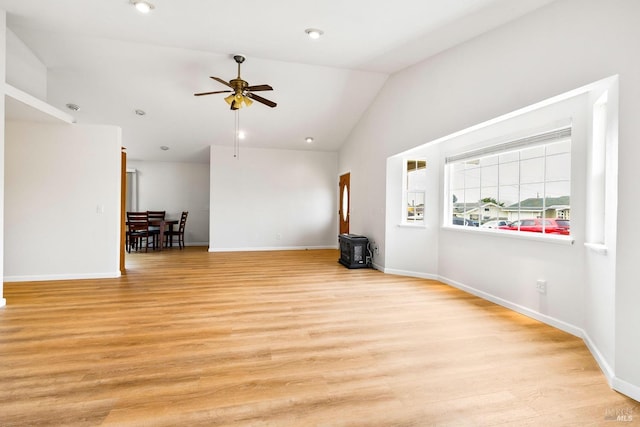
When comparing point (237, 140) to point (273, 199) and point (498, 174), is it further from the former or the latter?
point (498, 174)

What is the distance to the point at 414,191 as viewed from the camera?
5113 mm

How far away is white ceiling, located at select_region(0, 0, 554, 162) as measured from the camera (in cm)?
313

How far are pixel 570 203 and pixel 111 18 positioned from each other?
16.7 feet

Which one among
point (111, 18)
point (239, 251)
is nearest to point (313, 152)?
point (239, 251)

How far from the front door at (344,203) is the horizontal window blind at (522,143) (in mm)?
3652

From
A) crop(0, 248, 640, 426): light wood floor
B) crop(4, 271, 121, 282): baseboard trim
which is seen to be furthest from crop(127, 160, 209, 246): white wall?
crop(0, 248, 640, 426): light wood floor

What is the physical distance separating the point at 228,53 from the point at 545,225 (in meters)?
4.48

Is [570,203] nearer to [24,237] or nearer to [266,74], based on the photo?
[266,74]

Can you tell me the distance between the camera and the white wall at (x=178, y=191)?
8.91m

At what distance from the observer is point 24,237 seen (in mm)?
4555

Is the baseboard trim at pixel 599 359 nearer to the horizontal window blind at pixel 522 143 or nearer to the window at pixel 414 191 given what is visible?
the horizontal window blind at pixel 522 143

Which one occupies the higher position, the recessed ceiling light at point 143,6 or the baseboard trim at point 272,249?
the recessed ceiling light at point 143,6

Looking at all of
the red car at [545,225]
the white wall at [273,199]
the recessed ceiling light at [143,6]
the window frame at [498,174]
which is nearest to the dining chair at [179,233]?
the white wall at [273,199]

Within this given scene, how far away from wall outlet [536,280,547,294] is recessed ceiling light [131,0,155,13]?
15.8 ft
